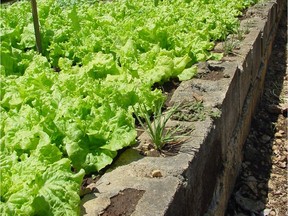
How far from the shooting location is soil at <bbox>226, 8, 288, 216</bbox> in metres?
3.99

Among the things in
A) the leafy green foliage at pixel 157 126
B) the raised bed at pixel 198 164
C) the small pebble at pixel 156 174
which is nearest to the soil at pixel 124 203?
the raised bed at pixel 198 164

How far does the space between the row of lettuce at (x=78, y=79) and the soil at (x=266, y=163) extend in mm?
1017

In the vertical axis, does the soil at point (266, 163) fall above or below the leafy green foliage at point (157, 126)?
below

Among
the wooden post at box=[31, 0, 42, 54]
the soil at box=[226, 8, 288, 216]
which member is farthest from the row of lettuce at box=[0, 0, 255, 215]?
the soil at box=[226, 8, 288, 216]

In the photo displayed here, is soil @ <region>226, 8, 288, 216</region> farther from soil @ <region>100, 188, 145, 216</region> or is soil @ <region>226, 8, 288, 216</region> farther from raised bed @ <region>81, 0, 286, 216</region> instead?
soil @ <region>100, 188, 145, 216</region>

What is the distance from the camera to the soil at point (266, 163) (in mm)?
3988

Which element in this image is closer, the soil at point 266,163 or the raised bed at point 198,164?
the raised bed at point 198,164

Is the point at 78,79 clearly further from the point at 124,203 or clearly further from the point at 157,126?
the point at 124,203

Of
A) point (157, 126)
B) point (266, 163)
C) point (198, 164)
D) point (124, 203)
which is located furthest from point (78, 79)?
point (266, 163)

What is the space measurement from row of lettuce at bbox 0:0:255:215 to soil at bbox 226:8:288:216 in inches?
40.0

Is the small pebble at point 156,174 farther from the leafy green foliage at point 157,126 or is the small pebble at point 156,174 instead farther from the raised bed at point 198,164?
the leafy green foliage at point 157,126

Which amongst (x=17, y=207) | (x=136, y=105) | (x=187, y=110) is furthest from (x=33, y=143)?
(x=187, y=110)

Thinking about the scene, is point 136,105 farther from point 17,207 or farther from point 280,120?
point 280,120

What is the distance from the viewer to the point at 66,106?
285cm
